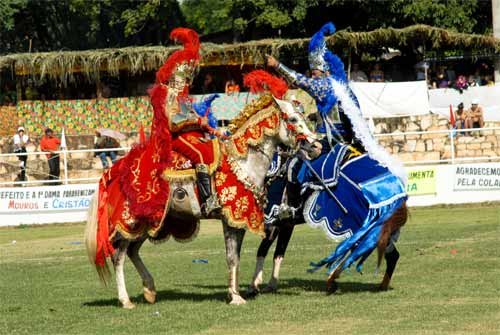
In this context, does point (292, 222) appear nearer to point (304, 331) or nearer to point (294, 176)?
point (294, 176)

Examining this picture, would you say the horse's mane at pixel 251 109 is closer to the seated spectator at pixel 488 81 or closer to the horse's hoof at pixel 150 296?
the horse's hoof at pixel 150 296

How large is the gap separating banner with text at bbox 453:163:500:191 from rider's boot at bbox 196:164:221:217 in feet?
51.8

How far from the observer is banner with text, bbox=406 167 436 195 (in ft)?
85.5

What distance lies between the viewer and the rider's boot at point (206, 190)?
11.3 meters

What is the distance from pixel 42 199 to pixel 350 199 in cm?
1636

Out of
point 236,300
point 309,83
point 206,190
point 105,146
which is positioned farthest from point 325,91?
point 105,146

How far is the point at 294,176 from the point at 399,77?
23.1 m

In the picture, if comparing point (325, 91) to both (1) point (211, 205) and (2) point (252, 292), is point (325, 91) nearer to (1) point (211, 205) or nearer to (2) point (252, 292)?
(1) point (211, 205)

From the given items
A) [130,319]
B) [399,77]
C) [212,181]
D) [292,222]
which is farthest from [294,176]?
[399,77]

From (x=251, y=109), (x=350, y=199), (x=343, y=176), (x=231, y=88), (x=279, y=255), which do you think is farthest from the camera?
(x=231, y=88)

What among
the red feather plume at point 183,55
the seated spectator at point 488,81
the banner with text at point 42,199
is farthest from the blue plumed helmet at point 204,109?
the seated spectator at point 488,81

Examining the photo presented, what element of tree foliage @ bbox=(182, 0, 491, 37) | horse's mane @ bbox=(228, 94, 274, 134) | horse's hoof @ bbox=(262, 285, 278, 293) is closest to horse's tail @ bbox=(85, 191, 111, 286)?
horse's mane @ bbox=(228, 94, 274, 134)

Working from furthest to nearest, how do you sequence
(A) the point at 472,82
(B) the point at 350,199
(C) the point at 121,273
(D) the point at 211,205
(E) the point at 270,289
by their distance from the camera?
(A) the point at 472,82 < (E) the point at 270,289 < (B) the point at 350,199 < (C) the point at 121,273 < (D) the point at 211,205

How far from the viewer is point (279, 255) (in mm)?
12750
